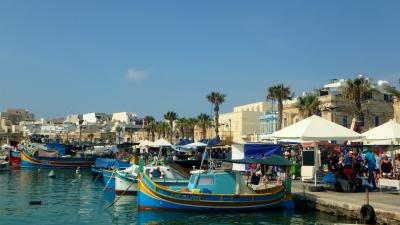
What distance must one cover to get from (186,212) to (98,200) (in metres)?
9.98

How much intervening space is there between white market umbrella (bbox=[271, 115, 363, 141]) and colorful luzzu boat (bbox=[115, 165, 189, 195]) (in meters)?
7.25

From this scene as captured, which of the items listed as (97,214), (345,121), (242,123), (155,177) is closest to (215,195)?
(97,214)

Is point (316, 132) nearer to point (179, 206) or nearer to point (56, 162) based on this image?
point (179, 206)

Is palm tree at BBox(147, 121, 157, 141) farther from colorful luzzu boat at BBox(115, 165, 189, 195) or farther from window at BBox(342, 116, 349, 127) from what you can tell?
colorful luzzu boat at BBox(115, 165, 189, 195)

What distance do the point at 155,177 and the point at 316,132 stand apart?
1037cm

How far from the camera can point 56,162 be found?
6475 centimetres

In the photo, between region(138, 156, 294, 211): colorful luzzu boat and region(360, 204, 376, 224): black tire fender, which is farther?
region(138, 156, 294, 211): colorful luzzu boat

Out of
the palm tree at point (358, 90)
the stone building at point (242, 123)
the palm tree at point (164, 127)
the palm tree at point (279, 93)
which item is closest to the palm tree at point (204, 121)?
the stone building at point (242, 123)

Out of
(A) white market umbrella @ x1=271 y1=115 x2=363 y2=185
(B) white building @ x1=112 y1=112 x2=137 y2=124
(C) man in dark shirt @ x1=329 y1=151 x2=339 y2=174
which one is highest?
(B) white building @ x1=112 y1=112 x2=137 y2=124

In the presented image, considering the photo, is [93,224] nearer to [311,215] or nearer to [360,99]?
[311,215]

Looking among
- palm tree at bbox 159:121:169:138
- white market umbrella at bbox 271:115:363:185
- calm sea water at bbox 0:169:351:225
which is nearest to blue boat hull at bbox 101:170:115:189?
calm sea water at bbox 0:169:351:225

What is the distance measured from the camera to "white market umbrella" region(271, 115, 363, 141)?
2227 centimetres

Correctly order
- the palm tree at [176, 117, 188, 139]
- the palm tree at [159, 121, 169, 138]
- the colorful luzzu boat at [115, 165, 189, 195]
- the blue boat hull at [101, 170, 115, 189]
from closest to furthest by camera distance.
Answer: the colorful luzzu boat at [115, 165, 189, 195]
the blue boat hull at [101, 170, 115, 189]
the palm tree at [176, 117, 188, 139]
the palm tree at [159, 121, 169, 138]

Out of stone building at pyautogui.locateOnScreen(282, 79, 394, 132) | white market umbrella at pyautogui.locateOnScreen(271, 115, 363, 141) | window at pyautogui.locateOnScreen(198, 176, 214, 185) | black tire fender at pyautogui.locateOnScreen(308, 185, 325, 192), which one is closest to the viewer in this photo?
window at pyautogui.locateOnScreen(198, 176, 214, 185)
